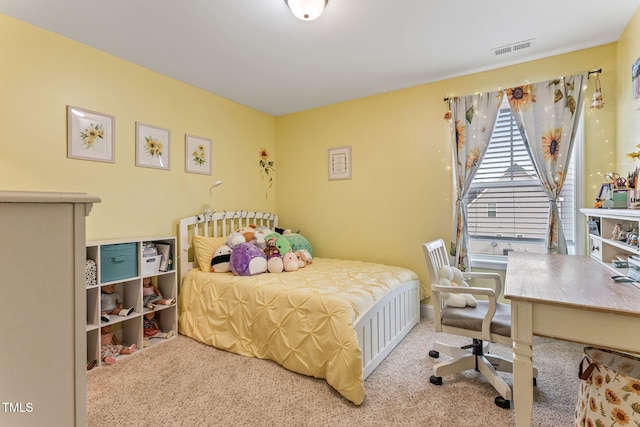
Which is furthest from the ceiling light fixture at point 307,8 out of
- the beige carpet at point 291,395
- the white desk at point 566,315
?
the beige carpet at point 291,395

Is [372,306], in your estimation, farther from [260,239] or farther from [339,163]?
[339,163]

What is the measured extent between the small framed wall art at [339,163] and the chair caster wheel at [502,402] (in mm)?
2484

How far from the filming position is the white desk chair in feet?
5.72

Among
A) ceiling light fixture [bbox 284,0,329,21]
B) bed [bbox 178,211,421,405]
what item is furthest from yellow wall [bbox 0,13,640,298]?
ceiling light fixture [bbox 284,0,329,21]

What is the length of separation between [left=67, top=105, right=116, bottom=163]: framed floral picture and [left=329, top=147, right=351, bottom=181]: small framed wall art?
88.0 inches

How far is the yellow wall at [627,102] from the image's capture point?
1.97 metres

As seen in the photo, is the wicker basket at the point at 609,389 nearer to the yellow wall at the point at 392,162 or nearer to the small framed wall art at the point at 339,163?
the yellow wall at the point at 392,162

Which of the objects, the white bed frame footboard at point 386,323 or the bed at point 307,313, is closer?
the bed at point 307,313

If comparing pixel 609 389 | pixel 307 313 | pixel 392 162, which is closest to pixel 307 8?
pixel 392 162

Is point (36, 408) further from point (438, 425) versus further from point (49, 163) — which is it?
point (49, 163)

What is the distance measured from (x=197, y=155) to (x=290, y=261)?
152 cm

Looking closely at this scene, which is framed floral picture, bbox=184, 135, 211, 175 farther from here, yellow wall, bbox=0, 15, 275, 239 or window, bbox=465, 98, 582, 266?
window, bbox=465, 98, 582, 266

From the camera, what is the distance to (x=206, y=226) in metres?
3.15

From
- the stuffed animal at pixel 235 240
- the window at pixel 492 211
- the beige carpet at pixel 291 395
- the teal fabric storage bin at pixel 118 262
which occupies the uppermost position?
the window at pixel 492 211
